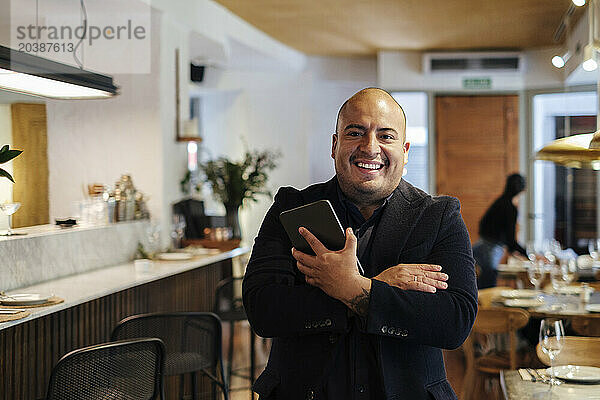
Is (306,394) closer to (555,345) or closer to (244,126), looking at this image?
(555,345)

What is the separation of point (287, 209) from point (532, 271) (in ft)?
11.0

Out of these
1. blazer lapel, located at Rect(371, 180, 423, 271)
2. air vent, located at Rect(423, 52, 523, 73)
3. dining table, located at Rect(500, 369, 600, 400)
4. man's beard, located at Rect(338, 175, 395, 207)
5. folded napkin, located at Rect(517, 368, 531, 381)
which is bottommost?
dining table, located at Rect(500, 369, 600, 400)

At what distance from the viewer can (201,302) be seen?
4980mm

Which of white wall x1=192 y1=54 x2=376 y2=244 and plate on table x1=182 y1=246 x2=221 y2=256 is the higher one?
white wall x1=192 y1=54 x2=376 y2=244

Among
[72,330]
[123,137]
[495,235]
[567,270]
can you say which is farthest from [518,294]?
[123,137]

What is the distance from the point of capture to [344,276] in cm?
165

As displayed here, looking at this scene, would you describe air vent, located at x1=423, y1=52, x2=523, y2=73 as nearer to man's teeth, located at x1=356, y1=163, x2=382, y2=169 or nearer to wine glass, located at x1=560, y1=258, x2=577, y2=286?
wine glass, located at x1=560, y1=258, x2=577, y2=286

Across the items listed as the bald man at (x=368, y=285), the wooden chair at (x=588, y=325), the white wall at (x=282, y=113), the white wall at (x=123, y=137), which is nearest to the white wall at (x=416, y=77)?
the white wall at (x=282, y=113)

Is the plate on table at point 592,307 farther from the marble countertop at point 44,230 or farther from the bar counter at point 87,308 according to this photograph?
the marble countertop at point 44,230

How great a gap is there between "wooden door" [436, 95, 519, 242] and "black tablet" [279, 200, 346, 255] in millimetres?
7329

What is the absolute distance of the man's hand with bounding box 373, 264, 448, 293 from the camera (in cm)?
168

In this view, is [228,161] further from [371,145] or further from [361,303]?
[361,303]

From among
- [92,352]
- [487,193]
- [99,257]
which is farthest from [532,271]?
[487,193]

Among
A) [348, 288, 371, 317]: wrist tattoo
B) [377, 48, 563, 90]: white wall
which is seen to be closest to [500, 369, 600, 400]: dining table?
[348, 288, 371, 317]: wrist tattoo
